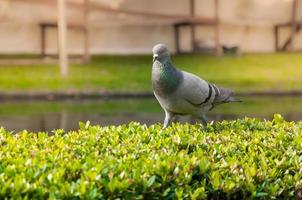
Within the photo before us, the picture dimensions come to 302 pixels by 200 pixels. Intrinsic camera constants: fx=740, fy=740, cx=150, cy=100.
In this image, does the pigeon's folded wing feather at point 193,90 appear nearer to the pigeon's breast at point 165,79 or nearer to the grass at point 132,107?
the pigeon's breast at point 165,79

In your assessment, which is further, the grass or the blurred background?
the blurred background

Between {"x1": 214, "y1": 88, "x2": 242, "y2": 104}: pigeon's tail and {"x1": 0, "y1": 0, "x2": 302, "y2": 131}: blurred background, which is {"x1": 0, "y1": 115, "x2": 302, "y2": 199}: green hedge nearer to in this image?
{"x1": 214, "y1": 88, "x2": 242, "y2": 104}: pigeon's tail

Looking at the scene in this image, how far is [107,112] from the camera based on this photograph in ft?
50.9

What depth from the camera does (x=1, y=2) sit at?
2330 centimetres

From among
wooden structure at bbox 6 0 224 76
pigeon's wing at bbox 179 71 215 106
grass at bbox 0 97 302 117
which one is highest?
wooden structure at bbox 6 0 224 76

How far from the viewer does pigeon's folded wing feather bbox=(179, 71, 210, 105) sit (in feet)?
21.5

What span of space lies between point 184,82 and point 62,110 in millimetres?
9631

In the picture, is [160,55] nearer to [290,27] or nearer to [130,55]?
[130,55]

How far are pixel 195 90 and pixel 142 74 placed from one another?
44.0 ft

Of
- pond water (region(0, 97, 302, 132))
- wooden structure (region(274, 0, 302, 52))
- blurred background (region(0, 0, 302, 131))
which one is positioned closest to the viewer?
pond water (region(0, 97, 302, 132))

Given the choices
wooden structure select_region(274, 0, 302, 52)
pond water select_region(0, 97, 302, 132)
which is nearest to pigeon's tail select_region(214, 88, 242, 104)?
pond water select_region(0, 97, 302, 132)

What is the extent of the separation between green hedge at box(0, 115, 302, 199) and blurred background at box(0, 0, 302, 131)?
327 inches

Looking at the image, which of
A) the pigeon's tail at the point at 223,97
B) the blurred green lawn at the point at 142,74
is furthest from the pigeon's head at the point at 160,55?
the blurred green lawn at the point at 142,74

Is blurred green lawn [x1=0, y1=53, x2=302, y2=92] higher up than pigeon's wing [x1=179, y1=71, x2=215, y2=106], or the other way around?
pigeon's wing [x1=179, y1=71, x2=215, y2=106]
